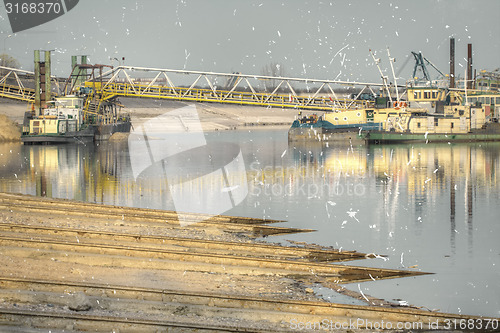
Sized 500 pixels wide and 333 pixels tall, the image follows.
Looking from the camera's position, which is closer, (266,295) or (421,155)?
(266,295)

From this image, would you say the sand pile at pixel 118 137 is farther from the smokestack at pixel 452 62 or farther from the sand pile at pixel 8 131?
the smokestack at pixel 452 62

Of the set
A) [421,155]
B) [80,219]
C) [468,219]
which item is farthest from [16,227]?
[421,155]

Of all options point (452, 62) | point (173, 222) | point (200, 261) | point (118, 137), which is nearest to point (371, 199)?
point (173, 222)

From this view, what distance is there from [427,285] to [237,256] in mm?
3979

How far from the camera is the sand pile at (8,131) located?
255 feet

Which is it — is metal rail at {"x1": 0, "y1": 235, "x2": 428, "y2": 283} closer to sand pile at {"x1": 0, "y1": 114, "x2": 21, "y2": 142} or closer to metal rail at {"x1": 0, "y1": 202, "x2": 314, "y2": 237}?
metal rail at {"x1": 0, "y1": 202, "x2": 314, "y2": 237}

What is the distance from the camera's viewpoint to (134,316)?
36.2ft

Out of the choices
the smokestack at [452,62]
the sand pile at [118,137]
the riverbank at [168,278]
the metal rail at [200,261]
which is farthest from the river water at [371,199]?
the smokestack at [452,62]

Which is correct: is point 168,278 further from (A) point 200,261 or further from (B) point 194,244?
(B) point 194,244

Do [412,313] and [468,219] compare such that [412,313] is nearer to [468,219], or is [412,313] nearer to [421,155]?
[468,219]

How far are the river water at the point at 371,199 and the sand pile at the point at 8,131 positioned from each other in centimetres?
2507

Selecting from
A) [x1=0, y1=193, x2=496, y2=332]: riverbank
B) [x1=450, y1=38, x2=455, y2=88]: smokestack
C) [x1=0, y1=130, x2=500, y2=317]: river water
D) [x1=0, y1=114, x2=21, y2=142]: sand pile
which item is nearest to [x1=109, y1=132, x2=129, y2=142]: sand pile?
[x1=0, y1=114, x2=21, y2=142]: sand pile

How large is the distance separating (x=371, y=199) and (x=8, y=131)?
58143 millimetres

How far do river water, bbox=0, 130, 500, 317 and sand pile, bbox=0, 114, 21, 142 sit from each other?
25.1m
